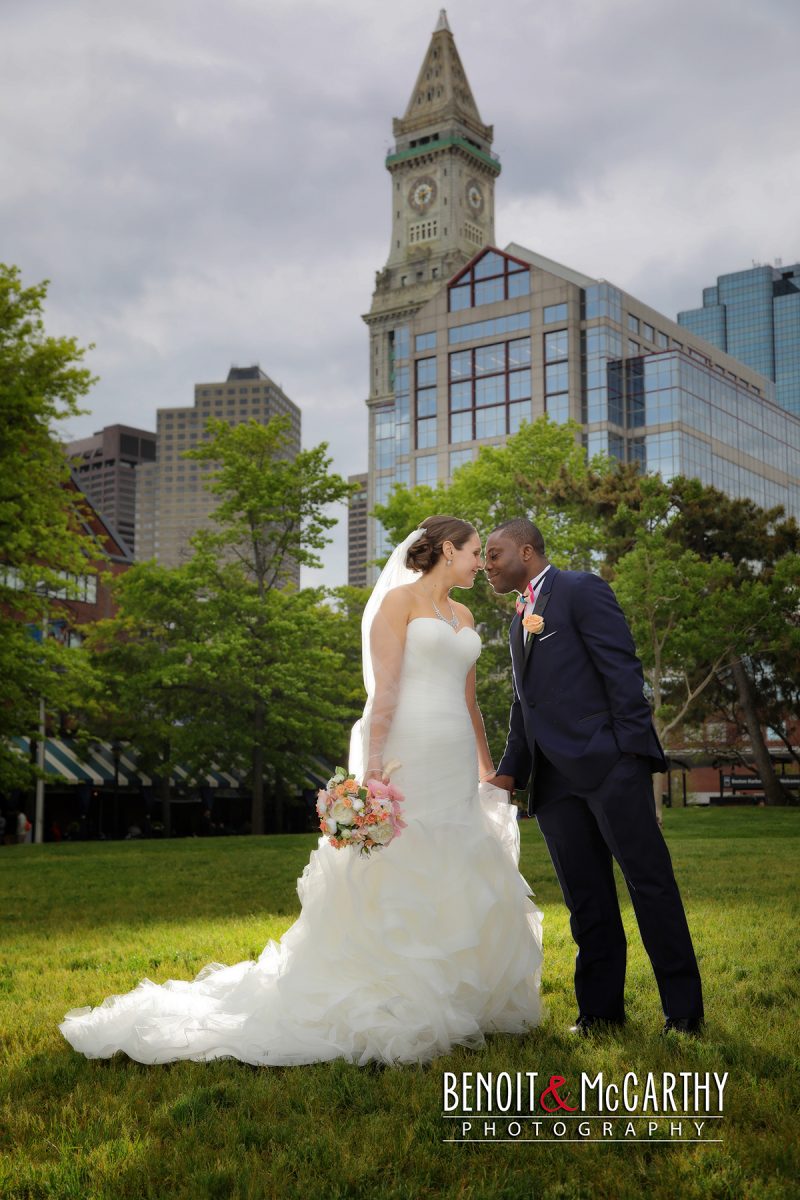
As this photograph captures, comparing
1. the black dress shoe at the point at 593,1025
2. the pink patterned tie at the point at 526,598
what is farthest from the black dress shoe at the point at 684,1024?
the pink patterned tie at the point at 526,598

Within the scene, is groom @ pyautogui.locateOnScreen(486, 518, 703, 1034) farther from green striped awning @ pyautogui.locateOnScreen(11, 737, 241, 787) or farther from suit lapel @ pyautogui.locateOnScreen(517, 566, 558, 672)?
green striped awning @ pyautogui.locateOnScreen(11, 737, 241, 787)

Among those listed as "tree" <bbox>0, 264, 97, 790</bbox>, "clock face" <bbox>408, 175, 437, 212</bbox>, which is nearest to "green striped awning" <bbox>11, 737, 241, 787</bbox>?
"tree" <bbox>0, 264, 97, 790</bbox>

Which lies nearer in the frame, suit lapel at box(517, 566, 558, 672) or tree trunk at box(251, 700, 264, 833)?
suit lapel at box(517, 566, 558, 672)

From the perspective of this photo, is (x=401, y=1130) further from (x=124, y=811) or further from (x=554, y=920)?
(x=124, y=811)

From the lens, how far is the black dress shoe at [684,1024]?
17.6ft

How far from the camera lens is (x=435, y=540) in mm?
6430

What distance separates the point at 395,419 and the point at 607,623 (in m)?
108

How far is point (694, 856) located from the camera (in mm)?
18000

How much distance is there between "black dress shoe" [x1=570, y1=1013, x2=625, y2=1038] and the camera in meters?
5.50

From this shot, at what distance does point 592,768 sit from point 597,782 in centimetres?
8

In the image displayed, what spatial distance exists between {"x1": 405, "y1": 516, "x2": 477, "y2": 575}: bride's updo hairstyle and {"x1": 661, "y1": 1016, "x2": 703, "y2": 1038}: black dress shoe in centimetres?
278

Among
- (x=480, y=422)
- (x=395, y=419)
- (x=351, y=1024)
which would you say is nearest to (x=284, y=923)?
(x=351, y=1024)
